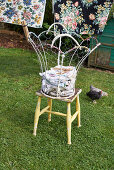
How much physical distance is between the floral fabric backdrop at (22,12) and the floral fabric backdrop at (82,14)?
572 millimetres

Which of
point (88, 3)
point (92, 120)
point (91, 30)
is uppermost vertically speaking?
point (88, 3)

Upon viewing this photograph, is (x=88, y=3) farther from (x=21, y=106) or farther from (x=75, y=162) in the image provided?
(x=75, y=162)

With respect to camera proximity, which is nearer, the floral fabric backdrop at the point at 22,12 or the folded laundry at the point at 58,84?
the folded laundry at the point at 58,84

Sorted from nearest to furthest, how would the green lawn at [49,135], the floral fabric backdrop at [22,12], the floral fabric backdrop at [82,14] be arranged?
1. the green lawn at [49,135]
2. the floral fabric backdrop at [22,12]
3. the floral fabric backdrop at [82,14]

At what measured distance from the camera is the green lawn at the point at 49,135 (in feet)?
7.97

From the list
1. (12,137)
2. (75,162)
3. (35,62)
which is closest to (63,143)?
(75,162)

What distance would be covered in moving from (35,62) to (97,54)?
5.43ft

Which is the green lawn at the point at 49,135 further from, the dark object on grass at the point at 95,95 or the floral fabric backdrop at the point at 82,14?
the floral fabric backdrop at the point at 82,14

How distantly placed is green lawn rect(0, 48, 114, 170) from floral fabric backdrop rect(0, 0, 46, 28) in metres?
1.24

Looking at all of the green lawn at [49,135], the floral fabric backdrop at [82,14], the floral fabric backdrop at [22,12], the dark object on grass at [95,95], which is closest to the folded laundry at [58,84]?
the green lawn at [49,135]

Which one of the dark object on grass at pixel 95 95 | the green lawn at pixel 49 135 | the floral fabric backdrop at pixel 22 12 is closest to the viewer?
the green lawn at pixel 49 135

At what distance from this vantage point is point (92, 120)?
3.30m

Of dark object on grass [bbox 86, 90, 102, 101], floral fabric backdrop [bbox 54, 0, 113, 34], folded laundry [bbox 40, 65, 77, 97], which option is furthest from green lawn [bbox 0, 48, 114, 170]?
floral fabric backdrop [bbox 54, 0, 113, 34]

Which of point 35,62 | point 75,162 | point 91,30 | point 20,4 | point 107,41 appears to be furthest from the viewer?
point 35,62
